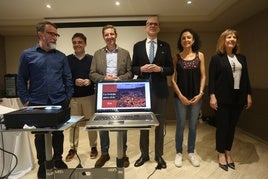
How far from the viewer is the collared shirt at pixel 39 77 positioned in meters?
1.99

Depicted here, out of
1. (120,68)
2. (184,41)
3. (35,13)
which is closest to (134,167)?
(120,68)

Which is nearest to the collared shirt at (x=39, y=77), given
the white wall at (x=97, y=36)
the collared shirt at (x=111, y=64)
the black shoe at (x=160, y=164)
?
the collared shirt at (x=111, y=64)

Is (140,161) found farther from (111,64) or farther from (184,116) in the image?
(111,64)

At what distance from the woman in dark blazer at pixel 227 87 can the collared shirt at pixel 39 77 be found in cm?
165

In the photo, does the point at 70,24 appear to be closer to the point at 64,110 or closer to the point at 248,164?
the point at 64,110

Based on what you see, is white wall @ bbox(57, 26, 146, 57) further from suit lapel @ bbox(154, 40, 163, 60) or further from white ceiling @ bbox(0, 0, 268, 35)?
suit lapel @ bbox(154, 40, 163, 60)

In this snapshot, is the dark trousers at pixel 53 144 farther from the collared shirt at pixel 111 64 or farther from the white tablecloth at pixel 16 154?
the collared shirt at pixel 111 64

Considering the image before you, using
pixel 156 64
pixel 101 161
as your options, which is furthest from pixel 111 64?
pixel 101 161

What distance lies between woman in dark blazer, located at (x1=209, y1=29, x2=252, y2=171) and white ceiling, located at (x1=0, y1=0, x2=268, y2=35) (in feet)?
4.10

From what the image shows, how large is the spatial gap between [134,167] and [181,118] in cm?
77

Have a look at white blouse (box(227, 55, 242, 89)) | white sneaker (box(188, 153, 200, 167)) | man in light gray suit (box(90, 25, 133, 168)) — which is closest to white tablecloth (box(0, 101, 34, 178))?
man in light gray suit (box(90, 25, 133, 168))

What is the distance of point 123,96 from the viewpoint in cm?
174

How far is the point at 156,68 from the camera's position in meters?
2.15

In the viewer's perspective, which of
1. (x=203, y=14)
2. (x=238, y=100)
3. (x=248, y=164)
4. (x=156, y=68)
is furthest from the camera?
(x=203, y=14)
